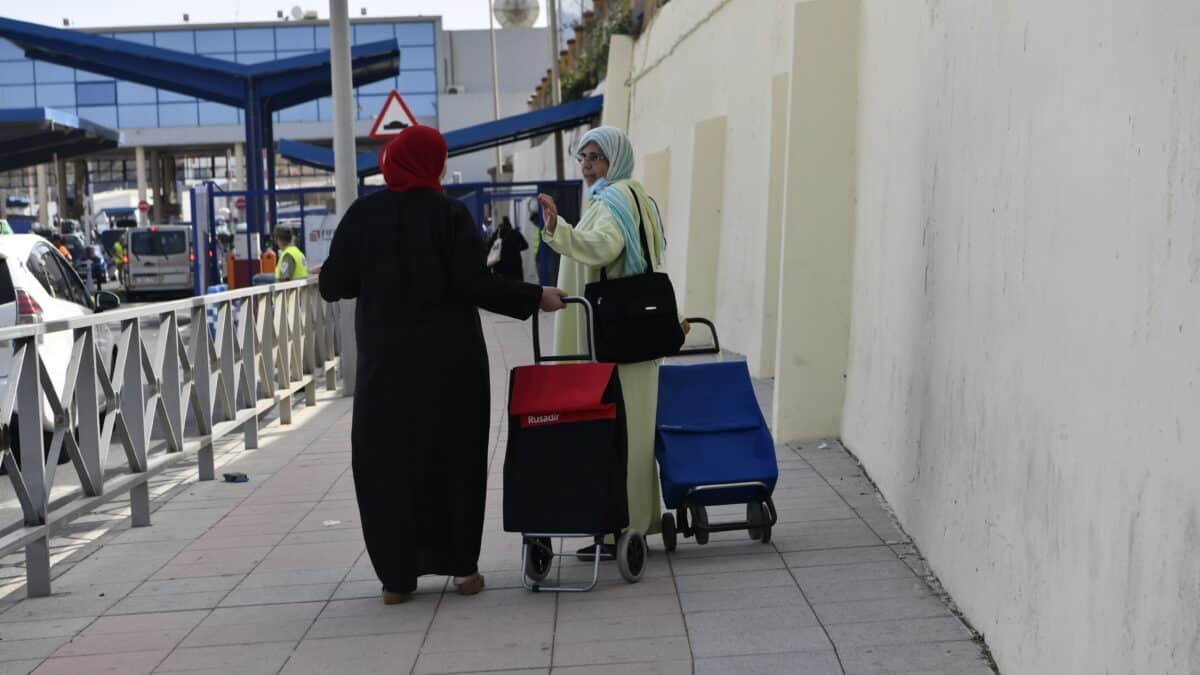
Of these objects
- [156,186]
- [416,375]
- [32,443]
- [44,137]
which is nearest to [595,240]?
[416,375]

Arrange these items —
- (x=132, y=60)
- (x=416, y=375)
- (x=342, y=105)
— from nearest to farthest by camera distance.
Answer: (x=416, y=375)
(x=342, y=105)
(x=132, y=60)

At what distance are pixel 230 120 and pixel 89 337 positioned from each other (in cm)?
5893

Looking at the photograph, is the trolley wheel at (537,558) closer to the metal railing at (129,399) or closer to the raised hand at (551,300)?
the raised hand at (551,300)

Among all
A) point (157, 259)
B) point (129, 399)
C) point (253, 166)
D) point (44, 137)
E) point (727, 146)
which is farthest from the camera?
point (157, 259)

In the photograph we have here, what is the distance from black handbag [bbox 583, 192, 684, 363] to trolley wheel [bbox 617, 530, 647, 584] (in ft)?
2.31

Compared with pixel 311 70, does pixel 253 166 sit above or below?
below

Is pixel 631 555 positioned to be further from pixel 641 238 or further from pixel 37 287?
pixel 37 287

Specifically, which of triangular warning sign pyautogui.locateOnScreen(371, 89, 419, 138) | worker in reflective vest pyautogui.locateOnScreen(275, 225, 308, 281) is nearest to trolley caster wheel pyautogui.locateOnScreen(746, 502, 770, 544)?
triangular warning sign pyautogui.locateOnScreen(371, 89, 419, 138)

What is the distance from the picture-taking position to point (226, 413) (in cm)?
987

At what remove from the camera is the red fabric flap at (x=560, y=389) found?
19.2 ft

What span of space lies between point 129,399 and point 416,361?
98.3 inches

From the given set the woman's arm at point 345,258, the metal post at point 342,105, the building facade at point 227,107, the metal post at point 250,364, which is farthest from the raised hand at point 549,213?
the building facade at point 227,107

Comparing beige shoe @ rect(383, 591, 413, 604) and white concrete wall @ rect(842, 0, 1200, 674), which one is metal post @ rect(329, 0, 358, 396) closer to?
white concrete wall @ rect(842, 0, 1200, 674)

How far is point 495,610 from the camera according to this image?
5.77 meters
